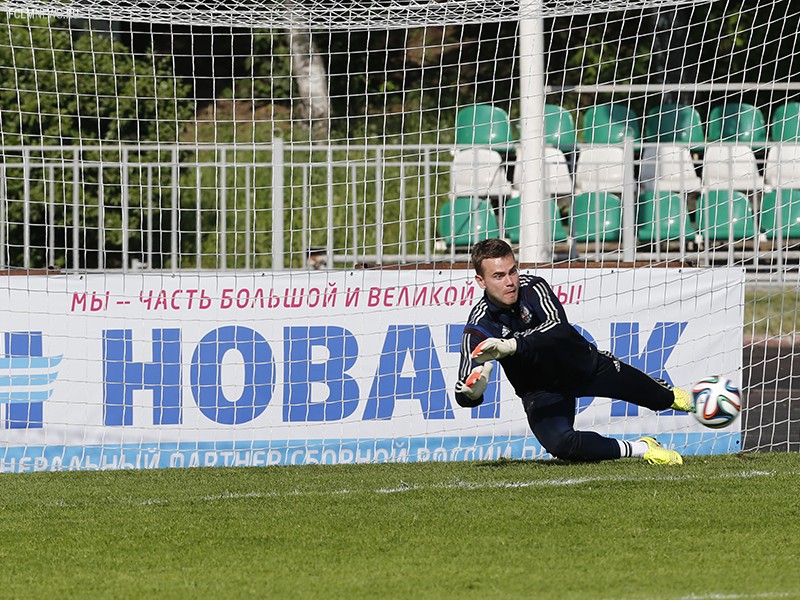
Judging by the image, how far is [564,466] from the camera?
850 cm

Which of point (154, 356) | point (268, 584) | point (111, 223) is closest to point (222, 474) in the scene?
point (154, 356)

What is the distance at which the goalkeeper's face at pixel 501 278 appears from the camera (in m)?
7.85

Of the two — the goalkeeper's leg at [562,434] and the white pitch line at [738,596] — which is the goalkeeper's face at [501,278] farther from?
the white pitch line at [738,596]

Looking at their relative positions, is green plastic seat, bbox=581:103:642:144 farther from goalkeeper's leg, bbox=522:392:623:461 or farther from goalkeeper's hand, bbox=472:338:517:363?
goalkeeper's hand, bbox=472:338:517:363

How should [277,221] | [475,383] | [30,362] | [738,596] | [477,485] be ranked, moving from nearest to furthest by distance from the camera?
[738,596] → [475,383] → [477,485] → [30,362] → [277,221]

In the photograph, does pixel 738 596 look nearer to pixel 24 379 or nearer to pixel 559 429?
pixel 559 429

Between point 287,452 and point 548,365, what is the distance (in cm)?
213

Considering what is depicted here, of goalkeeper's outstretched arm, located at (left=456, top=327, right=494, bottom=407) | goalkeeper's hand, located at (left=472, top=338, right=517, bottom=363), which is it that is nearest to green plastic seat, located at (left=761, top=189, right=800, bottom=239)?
goalkeeper's outstretched arm, located at (left=456, top=327, right=494, bottom=407)

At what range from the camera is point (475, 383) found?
24.0 feet

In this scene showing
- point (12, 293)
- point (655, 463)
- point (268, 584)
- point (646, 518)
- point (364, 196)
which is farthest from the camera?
point (364, 196)

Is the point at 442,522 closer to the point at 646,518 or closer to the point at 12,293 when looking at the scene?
the point at 646,518

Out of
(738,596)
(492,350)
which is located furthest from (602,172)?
(738,596)

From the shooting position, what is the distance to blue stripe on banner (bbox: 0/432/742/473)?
30.0 feet

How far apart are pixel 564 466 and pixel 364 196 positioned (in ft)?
15.1
